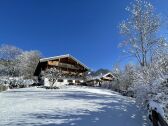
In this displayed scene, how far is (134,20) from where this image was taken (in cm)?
3086

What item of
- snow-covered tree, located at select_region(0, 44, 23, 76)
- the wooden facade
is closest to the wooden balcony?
the wooden facade

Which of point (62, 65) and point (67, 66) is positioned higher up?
point (62, 65)

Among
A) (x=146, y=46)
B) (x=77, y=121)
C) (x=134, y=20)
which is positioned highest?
(x=134, y=20)

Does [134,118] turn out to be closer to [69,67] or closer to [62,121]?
[62,121]

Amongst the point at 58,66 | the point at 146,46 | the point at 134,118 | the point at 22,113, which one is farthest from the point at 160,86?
the point at 58,66

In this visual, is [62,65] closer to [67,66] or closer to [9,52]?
[67,66]

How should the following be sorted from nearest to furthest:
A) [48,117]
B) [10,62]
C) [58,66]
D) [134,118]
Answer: [48,117], [134,118], [58,66], [10,62]

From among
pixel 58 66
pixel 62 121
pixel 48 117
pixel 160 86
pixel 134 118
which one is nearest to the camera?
pixel 160 86

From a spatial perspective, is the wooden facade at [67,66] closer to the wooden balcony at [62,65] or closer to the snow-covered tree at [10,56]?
the wooden balcony at [62,65]

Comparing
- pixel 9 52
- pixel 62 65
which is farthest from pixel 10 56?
pixel 62 65

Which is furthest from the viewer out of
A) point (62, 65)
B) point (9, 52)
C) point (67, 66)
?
point (9, 52)

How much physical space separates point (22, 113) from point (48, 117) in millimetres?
1941

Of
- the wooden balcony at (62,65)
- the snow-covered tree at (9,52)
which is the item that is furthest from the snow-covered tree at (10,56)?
the wooden balcony at (62,65)

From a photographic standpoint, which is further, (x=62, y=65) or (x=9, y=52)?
(x=9, y=52)
